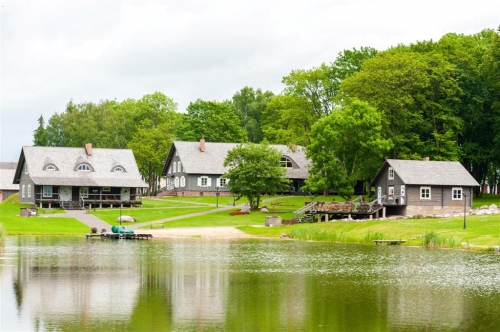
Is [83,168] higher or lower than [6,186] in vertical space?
higher

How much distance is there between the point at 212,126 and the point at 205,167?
73.8 feet

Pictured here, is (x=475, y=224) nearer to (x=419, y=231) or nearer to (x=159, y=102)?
(x=419, y=231)

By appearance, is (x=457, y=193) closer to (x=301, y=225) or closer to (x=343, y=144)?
(x=343, y=144)

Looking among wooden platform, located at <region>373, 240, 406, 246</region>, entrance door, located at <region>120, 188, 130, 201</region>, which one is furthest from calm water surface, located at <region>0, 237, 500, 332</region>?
entrance door, located at <region>120, 188, 130, 201</region>

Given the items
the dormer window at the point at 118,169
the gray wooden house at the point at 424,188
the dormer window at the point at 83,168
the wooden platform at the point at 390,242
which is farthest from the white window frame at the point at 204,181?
the wooden platform at the point at 390,242

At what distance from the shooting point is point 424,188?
84688 mm

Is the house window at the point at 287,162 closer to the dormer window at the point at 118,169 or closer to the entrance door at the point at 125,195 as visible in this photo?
the dormer window at the point at 118,169

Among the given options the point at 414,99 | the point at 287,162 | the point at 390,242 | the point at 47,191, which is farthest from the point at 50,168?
the point at 390,242

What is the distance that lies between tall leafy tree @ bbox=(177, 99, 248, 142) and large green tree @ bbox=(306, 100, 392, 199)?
149 ft

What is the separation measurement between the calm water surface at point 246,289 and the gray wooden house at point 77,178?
40.5 metres

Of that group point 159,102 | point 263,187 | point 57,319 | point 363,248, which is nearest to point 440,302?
point 57,319

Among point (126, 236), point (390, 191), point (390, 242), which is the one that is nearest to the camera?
point (390, 242)

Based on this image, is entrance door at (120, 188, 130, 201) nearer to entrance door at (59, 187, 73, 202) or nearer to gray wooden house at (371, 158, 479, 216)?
entrance door at (59, 187, 73, 202)

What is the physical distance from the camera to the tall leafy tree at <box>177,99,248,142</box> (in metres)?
133
